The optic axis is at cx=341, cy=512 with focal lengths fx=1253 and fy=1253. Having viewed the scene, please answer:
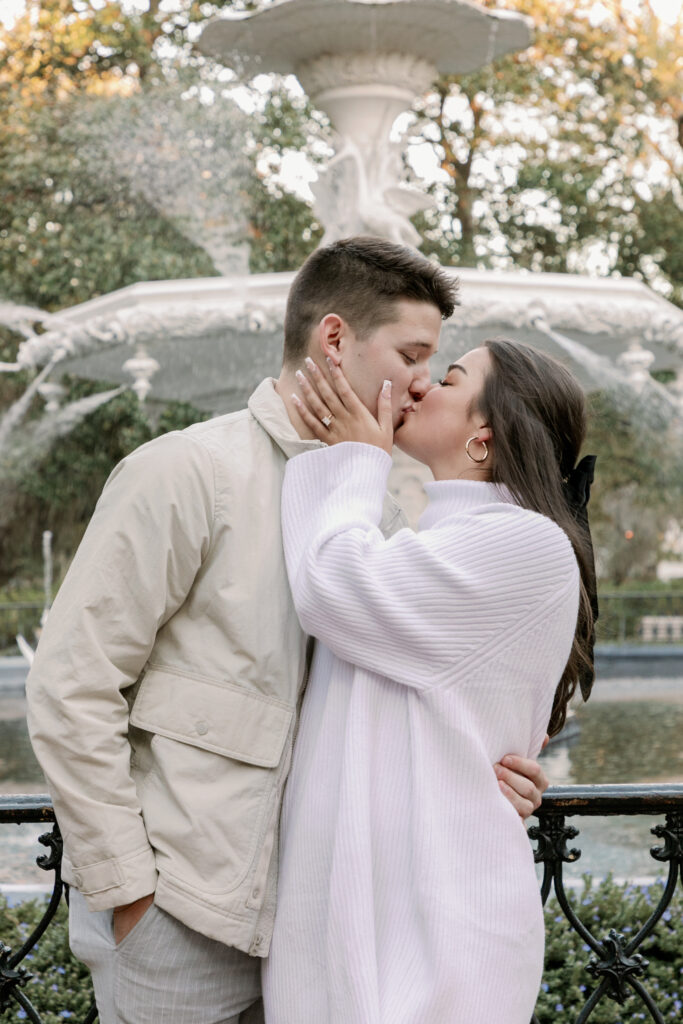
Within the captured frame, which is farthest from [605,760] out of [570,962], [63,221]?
[63,221]

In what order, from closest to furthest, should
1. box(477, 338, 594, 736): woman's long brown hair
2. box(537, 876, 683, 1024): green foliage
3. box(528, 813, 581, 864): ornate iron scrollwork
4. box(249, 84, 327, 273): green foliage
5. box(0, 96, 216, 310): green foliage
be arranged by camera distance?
box(477, 338, 594, 736): woman's long brown hair → box(528, 813, 581, 864): ornate iron scrollwork → box(537, 876, 683, 1024): green foliage → box(0, 96, 216, 310): green foliage → box(249, 84, 327, 273): green foliage

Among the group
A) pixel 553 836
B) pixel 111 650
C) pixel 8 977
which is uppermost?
pixel 111 650

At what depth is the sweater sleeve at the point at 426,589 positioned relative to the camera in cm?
175

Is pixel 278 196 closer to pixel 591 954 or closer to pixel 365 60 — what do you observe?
pixel 365 60

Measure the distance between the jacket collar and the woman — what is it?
18 centimetres

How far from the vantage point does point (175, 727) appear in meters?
1.81

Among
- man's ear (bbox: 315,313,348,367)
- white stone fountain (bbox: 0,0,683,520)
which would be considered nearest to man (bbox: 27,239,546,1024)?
man's ear (bbox: 315,313,348,367)

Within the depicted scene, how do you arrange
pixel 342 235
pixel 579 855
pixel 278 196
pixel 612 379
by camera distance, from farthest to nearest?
pixel 278 196 < pixel 612 379 < pixel 342 235 < pixel 579 855

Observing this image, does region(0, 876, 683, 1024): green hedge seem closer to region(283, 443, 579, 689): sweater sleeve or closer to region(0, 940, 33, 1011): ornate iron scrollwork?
region(0, 940, 33, 1011): ornate iron scrollwork

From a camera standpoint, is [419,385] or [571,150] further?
[571,150]

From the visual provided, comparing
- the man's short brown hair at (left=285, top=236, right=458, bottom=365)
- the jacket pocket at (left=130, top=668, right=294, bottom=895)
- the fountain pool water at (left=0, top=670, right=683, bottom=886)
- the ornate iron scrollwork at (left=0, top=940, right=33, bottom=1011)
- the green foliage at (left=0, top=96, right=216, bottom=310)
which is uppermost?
the man's short brown hair at (left=285, top=236, right=458, bottom=365)

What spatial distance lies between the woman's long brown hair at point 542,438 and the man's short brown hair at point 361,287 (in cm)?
15

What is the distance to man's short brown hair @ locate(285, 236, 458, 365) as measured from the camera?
2096 mm

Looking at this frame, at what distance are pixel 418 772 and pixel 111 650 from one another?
18.3 inches
